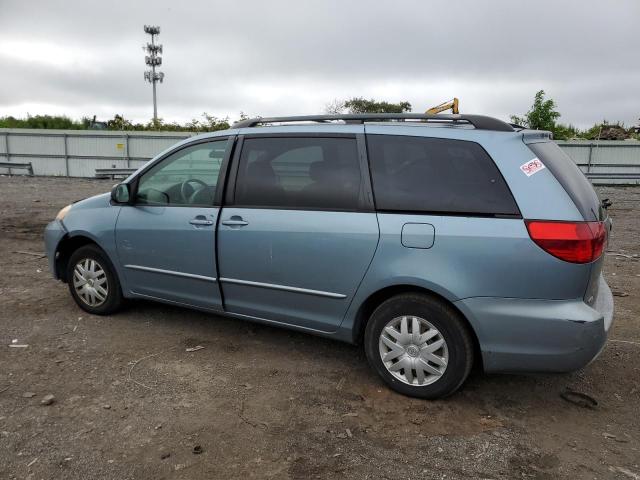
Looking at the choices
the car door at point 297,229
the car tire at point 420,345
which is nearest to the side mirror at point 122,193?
the car door at point 297,229

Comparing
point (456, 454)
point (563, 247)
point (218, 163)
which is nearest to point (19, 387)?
point (218, 163)

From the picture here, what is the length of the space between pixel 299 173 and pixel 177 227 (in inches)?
43.9

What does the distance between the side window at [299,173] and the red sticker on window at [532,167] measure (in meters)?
1.01

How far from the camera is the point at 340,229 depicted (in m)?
3.40

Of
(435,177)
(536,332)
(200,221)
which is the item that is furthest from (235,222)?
(536,332)

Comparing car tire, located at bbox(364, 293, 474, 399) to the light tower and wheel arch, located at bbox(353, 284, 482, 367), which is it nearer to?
wheel arch, located at bbox(353, 284, 482, 367)

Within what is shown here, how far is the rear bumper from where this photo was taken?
291 centimetres

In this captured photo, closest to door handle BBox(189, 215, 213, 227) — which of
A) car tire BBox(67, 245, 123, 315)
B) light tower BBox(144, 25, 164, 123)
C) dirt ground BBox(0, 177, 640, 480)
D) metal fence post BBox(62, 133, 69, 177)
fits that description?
dirt ground BBox(0, 177, 640, 480)

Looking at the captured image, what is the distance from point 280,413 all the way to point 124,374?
122cm

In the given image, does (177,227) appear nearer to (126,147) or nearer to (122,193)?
(122,193)

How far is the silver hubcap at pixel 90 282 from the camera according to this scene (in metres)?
4.68

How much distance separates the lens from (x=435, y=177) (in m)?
3.23

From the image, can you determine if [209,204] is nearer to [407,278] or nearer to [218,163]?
[218,163]

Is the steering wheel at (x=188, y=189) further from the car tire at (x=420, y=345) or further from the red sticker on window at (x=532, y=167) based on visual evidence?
the red sticker on window at (x=532, y=167)
